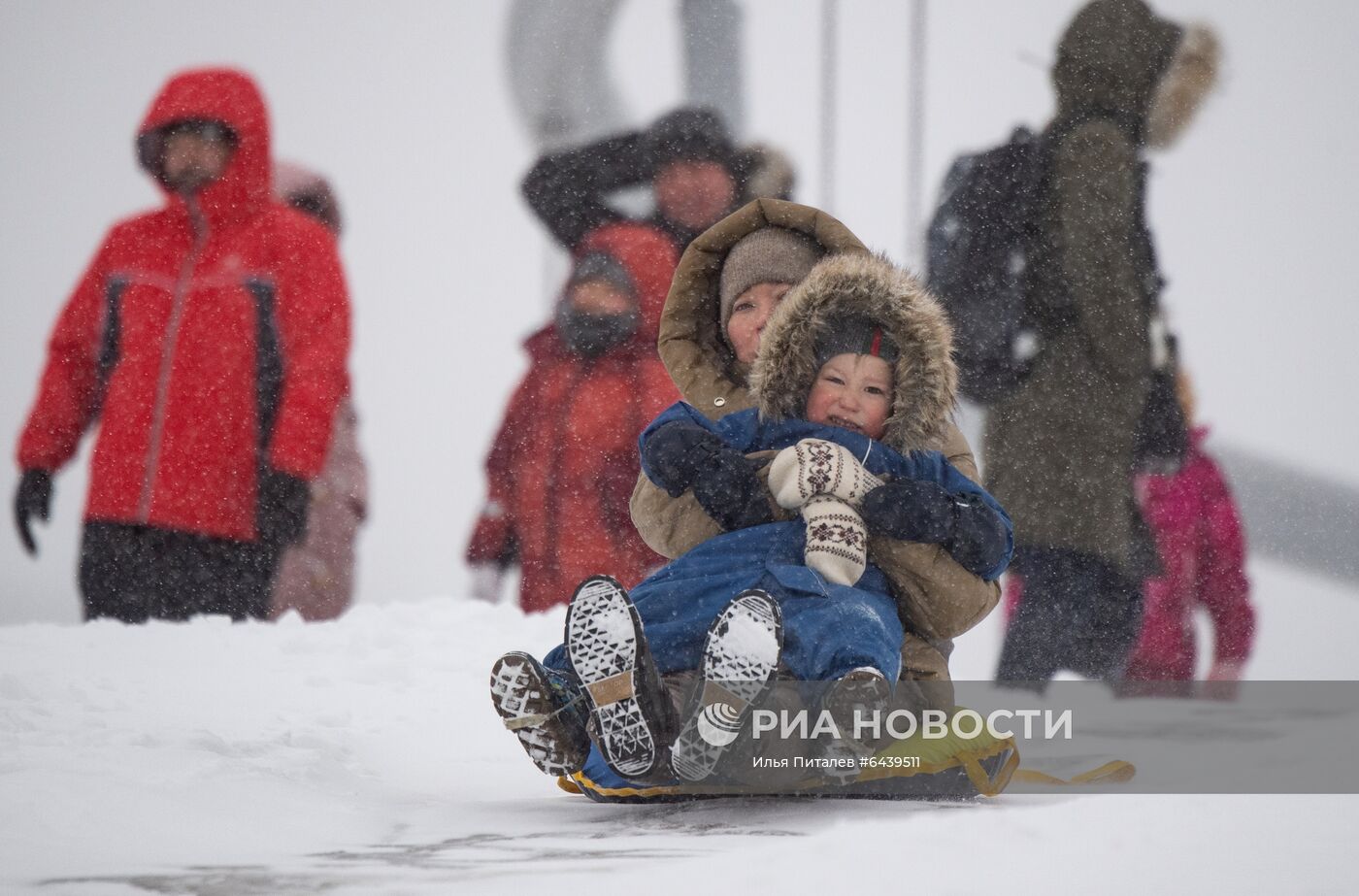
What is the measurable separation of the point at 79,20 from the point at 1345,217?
13.9 meters

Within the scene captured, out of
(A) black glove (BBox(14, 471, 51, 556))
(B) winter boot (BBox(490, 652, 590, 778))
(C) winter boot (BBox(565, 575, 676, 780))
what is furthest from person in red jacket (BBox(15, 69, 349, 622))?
(C) winter boot (BBox(565, 575, 676, 780))

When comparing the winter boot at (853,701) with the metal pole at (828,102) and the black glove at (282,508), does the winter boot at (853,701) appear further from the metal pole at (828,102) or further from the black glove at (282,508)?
the metal pole at (828,102)

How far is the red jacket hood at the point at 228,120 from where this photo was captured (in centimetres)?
489

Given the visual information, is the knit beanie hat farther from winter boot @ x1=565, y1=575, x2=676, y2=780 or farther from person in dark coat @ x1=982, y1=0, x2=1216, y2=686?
person in dark coat @ x1=982, y1=0, x2=1216, y2=686

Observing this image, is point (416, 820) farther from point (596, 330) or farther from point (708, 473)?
point (596, 330)

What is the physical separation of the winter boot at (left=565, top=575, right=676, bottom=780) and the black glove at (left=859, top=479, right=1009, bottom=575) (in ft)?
1.50

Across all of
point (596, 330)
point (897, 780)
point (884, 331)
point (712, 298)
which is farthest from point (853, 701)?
point (596, 330)

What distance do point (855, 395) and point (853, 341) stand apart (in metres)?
0.10

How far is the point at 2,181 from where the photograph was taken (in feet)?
56.6

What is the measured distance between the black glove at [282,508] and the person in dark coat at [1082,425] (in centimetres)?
186

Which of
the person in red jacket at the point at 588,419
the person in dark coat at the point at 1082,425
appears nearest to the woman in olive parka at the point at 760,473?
the person in dark coat at the point at 1082,425

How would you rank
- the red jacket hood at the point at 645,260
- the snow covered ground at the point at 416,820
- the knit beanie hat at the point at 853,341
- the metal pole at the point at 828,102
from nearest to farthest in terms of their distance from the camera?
the snow covered ground at the point at 416,820
the knit beanie hat at the point at 853,341
the red jacket hood at the point at 645,260
the metal pole at the point at 828,102

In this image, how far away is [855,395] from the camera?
2791mm

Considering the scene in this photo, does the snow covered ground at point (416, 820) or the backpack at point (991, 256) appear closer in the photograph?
the snow covered ground at point (416, 820)
